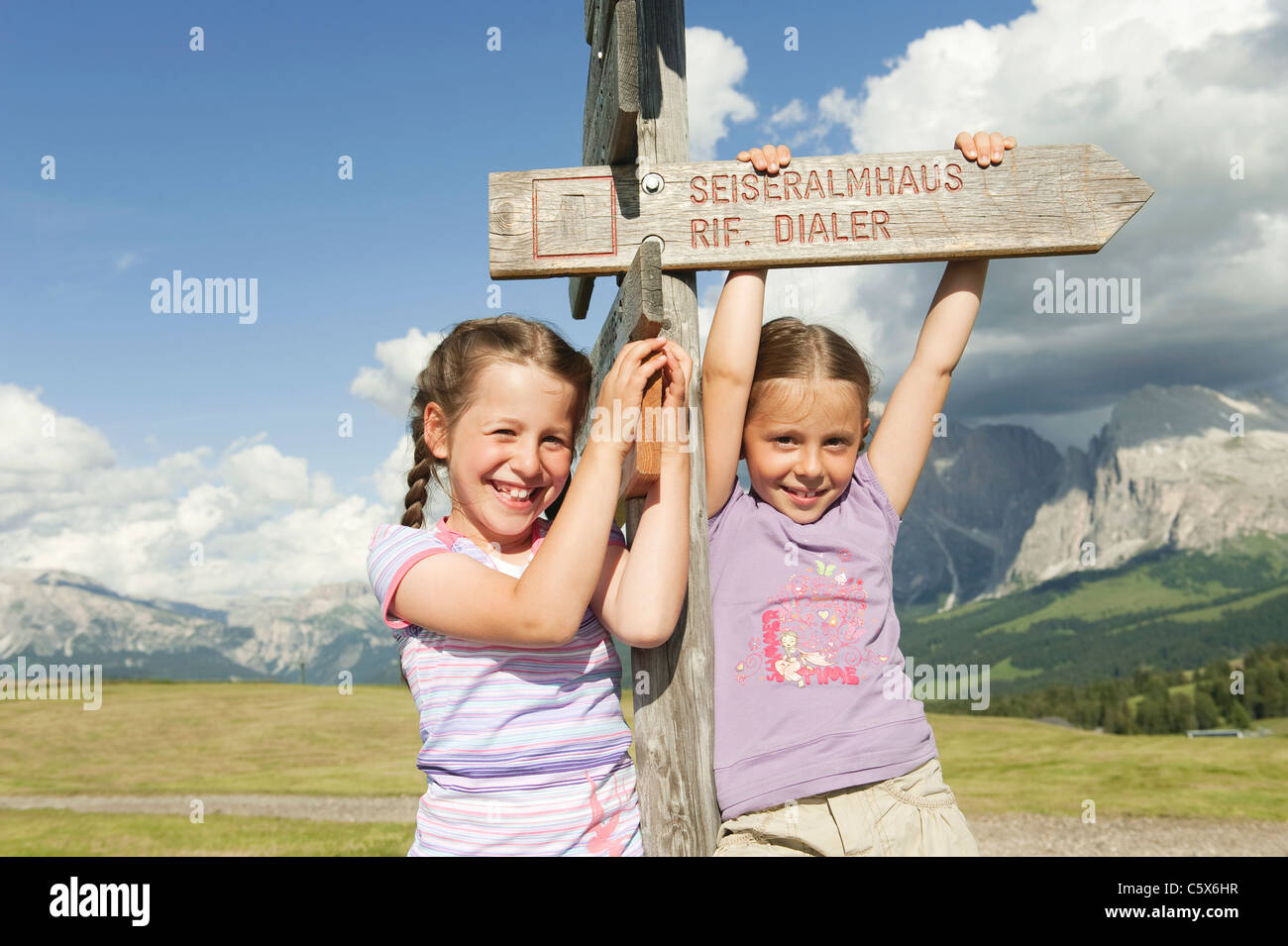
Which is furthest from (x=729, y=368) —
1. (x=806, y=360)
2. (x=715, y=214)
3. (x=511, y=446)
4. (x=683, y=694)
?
(x=683, y=694)

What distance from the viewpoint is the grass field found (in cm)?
2064

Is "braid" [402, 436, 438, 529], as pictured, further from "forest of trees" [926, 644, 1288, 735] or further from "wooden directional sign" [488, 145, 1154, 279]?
"forest of trees" [926, 644, 1288, 735]

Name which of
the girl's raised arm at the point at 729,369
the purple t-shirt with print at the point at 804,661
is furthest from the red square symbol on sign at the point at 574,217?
the purple t-shirt with print at the point at 804,661

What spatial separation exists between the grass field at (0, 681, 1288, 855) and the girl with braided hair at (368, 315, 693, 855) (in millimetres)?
16044

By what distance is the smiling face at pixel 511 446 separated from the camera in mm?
3355

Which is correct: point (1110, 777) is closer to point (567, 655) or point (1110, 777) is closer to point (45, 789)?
point (567, 655)

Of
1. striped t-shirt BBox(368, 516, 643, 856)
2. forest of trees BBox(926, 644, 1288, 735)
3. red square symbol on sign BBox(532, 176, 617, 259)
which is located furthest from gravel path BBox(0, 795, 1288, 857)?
forest of trees BBox(926, 644, 1288, 735)

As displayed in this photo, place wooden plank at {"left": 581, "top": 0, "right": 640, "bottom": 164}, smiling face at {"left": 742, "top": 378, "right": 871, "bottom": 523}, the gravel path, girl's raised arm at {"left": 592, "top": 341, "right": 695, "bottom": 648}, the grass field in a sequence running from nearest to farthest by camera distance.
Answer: girl's raised arm at {"left": 592, "top": 341, "right": 695, "bottom": 648} < wooden plank at {"left": 581, "top": 0, "right": 640, "bottom": 164} < smiling face at {"left": 742, "top": 378, "right": 871, "bottom": 523} < the gravel path < the grass field

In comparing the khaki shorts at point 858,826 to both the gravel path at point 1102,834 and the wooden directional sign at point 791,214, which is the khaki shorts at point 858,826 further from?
the gravel path at point 1102,834

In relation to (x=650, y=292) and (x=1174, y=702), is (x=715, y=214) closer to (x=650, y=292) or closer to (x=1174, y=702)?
(x=650, y=292)

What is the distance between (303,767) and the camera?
36.7 metres

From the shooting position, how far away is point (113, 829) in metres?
21.3

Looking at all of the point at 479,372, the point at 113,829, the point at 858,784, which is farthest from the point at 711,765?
the point at 113,829

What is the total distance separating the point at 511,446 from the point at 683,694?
1149mm
